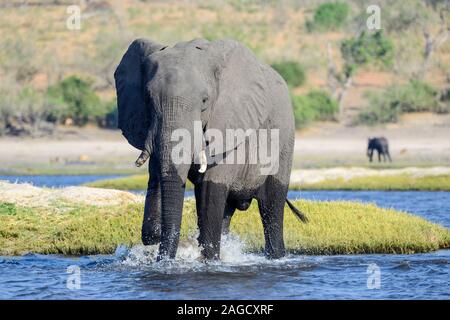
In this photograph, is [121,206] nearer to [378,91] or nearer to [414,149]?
[414,149]

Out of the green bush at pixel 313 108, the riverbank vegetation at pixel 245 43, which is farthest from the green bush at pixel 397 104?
the green bush at pixel 313 108

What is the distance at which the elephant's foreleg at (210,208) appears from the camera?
1499 cm

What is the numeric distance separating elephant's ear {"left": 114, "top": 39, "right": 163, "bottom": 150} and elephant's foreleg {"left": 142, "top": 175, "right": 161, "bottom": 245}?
0.66 m

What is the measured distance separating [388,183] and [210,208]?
2260cm

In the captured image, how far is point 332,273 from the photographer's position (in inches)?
644

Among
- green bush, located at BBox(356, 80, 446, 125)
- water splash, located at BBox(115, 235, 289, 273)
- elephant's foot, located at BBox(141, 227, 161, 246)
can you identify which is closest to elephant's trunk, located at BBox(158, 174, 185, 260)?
water splash, located at BBox(115, 235, 289, 273)

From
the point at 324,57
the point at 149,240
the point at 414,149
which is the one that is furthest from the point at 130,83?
the point at 324,57

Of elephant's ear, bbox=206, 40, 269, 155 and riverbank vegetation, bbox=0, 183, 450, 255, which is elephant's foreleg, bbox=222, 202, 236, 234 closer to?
riverbank vegetation, bbox=0, 183, 450, 255

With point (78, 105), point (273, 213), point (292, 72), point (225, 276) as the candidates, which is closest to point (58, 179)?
point (78, 105)

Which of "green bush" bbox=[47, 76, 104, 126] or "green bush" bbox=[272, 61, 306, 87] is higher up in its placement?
"green bush" bbox=[272, 61, 306, 87]

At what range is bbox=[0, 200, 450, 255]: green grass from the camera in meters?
19.0

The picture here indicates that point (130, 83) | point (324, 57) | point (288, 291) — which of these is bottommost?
point (288, 291)

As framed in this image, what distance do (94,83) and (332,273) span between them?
4729 centimetres

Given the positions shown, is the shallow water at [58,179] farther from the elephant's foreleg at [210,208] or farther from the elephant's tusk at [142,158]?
the elephant's tusk at [142,158]
